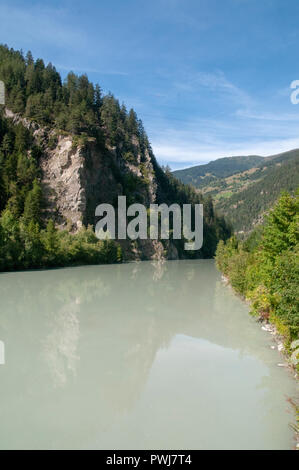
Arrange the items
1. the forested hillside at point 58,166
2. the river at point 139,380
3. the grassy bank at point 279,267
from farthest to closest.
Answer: the forested hillside at point 58,166 < the grassy bank at point 279,267 < the river at point 139,380

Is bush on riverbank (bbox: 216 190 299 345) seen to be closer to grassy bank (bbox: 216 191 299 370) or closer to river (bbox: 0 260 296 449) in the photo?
grassy bank (bbox: 216 191 299 370)

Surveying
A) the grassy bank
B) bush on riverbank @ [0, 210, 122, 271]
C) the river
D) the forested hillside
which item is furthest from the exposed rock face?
the grassy bank

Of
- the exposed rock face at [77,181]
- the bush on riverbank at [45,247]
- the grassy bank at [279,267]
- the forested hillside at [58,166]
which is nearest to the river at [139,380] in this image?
the grassy bank at [279,267]

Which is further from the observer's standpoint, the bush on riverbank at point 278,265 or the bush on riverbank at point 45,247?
the bush on riverbank at point 45,247

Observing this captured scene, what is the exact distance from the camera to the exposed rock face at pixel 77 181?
237 feet

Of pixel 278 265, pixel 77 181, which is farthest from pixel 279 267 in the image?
pixel 77 181

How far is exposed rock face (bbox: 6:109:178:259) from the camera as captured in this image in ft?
237

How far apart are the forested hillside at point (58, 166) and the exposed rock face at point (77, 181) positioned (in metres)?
0.22

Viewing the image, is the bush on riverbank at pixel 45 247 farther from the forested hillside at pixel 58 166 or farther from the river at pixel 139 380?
the river at pixel 139 380

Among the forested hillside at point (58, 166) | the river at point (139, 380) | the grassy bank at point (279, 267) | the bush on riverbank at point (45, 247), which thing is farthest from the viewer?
the forested hillside at point (58, 166)

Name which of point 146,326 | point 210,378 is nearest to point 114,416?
point 210,378

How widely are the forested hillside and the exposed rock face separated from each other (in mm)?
217
